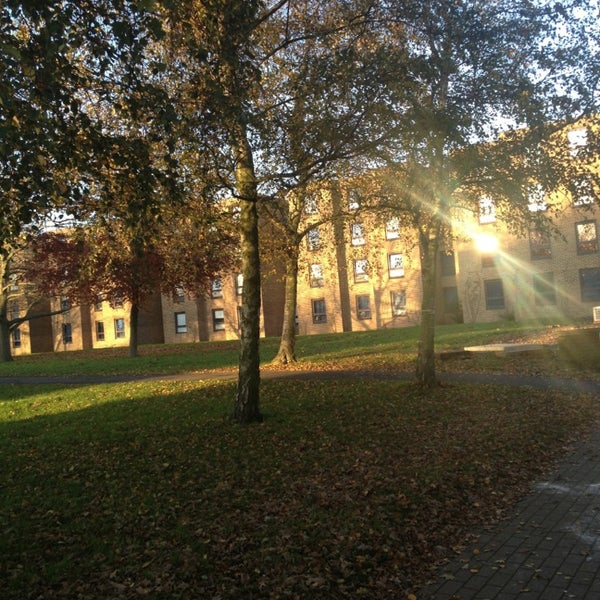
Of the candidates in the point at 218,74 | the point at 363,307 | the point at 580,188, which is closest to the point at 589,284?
the point at 363,307

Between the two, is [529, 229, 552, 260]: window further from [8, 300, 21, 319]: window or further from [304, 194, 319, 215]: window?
[8, 300, 21, 319]: window

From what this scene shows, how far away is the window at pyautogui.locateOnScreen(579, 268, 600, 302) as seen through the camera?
115 feet

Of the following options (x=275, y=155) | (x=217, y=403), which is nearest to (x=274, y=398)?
(x=217, y=403)

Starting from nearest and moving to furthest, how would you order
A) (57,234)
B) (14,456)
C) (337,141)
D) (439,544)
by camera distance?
(439,544) → (14,456) → (337,141) → (57,234)

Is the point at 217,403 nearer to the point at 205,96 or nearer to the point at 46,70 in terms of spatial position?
the point at 205,96

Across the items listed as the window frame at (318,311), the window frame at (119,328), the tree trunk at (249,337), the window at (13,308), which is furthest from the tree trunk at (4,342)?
the tree trunk at (249,337)

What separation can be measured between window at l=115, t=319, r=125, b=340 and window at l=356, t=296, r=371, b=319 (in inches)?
776

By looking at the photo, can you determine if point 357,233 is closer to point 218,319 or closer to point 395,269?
point 395,269

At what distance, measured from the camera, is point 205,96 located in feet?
22.8

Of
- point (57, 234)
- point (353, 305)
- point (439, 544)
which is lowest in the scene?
point (439, 544)

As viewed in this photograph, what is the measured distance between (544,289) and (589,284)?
2.40 meters

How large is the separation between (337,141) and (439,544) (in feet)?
17.5

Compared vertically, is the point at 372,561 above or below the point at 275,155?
below

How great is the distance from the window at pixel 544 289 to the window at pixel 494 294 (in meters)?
1.97
